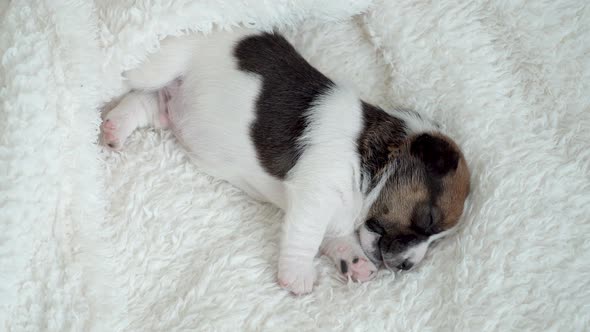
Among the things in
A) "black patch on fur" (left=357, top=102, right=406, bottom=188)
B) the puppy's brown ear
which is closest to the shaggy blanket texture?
the puppy's brown ear

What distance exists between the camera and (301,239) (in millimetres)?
2705

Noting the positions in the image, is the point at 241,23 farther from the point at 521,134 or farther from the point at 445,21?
the point at 521,134

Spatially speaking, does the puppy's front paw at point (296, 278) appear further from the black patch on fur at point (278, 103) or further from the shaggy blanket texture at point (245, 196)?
the black patch on fur at point (278, 103)

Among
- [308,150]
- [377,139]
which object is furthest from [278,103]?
[377,139]

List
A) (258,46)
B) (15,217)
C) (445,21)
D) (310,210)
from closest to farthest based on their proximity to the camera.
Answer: (15,217)
(310,210)
(258,46)
(445,21)

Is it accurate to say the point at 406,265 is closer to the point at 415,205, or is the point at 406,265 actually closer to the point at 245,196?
the point at 415,205

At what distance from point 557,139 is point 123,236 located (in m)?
1.97

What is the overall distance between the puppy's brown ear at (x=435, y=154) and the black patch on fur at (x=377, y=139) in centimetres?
10

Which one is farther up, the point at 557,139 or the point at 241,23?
the point at 557,139

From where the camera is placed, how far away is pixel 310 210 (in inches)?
106

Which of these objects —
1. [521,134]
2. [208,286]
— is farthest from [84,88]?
[521,134]

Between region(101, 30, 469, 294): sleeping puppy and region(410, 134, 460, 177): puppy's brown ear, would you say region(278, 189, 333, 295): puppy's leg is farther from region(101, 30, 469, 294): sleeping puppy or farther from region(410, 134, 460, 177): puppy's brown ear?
region(410, 134, 460, 177): puppy's brown ear

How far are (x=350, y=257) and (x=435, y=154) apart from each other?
0.58 meters

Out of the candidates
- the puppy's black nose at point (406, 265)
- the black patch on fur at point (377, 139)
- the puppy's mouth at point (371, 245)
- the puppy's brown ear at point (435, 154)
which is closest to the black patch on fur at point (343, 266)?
the puppy's mouth at point (371, 245)
